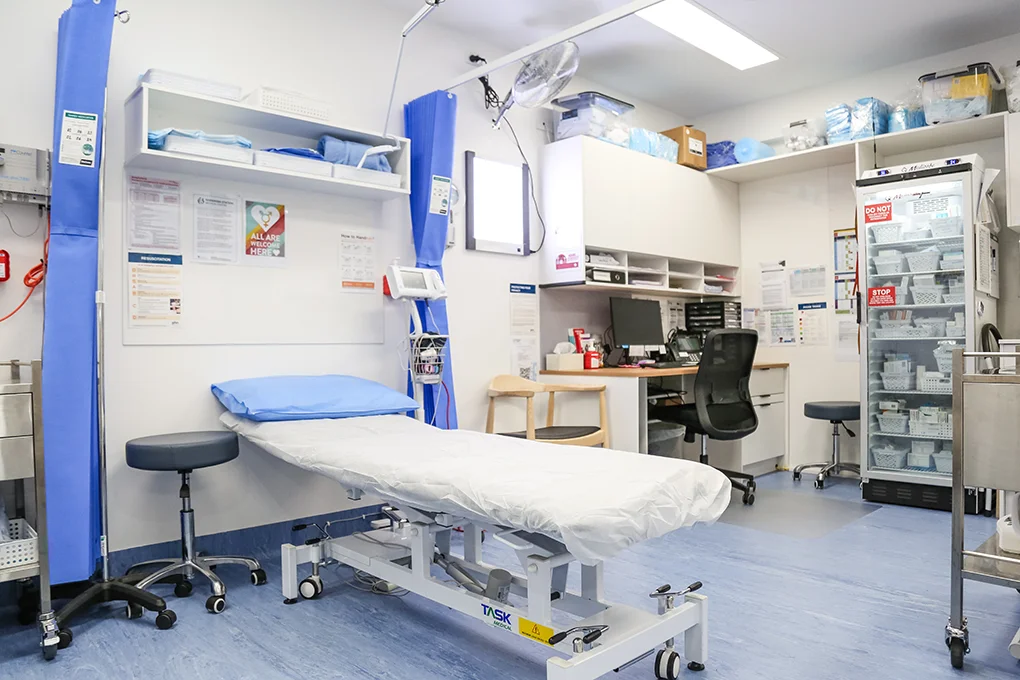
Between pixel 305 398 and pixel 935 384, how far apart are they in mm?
3901

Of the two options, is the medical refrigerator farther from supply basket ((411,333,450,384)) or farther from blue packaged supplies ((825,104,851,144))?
supply basket ((411,333,450,384))

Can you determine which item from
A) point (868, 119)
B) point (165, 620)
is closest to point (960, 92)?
point (868, 119)

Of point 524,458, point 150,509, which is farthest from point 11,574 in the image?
point 524,458

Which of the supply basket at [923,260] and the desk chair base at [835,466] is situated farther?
the desk chair base at [835,466]

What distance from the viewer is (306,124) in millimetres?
3322

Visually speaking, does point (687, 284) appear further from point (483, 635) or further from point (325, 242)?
point (483, 635)

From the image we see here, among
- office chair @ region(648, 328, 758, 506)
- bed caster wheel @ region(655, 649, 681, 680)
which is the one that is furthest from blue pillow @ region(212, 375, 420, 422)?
office chair @ region(648, 328, 758, 506)

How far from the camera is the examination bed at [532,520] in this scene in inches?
67.2

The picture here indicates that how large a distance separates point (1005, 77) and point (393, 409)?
4.44m

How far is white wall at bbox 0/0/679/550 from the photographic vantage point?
2.82 metres

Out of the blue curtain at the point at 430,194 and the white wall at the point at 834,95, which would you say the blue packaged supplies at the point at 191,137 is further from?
the white wall at the point at 834,95

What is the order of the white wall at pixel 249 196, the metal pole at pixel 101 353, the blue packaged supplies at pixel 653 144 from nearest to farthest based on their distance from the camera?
the metal pole at pixel 101 353 < the white wall at pixel 249 196 < the blue packaged supplies at pixel 653 144

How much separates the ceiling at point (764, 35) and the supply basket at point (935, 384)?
7.12ft

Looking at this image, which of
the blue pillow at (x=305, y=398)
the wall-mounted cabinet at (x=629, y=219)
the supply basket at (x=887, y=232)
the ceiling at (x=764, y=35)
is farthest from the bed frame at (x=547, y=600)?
the supply basket at (x=887, y=232)
